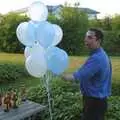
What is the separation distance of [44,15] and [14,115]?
1.55 meters

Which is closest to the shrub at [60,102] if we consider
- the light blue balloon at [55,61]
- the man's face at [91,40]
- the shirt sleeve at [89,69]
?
the light blue balloon at [55,61]

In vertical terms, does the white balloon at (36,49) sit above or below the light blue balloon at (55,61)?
above

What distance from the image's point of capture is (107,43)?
70.5 ft

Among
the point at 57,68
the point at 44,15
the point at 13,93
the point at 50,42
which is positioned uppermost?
the point at 44,15

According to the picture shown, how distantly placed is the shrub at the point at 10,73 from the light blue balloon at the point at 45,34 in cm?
592

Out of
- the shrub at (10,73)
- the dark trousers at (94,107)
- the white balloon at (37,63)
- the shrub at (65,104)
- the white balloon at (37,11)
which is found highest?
the white balloon at (37,11)

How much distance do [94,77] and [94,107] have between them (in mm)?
366

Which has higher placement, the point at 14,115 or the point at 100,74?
the point at 100,74

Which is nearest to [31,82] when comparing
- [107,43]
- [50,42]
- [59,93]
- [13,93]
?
[59,93]

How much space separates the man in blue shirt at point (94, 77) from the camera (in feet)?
12.9

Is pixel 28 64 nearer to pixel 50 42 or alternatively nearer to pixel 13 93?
pixel 50 42

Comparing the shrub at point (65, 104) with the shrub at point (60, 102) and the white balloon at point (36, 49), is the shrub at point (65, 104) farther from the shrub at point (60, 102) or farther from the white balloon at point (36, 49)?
the white balloon at point (36, 49)

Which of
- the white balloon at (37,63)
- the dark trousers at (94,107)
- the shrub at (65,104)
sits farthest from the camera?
the shrub at (65,104)

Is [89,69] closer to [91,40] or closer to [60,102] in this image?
[91,40]
